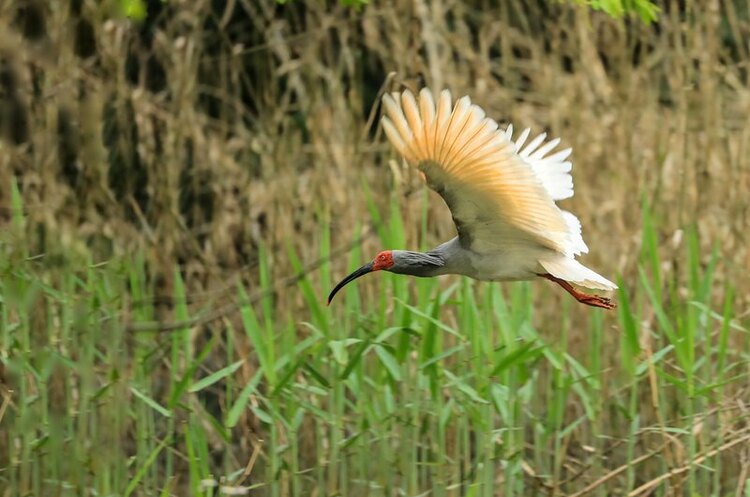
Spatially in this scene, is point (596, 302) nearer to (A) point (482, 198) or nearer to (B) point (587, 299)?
(B) point (587, 299)

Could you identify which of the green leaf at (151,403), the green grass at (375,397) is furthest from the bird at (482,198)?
the green leaf at (151,403)

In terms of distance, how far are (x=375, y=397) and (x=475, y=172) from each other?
52.9 inches

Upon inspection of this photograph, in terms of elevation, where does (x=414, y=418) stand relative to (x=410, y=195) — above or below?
below

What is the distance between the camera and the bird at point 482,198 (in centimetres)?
357

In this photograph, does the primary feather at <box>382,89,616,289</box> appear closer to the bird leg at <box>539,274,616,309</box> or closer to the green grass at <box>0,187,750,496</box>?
the bird leg at <box>539,274,616,309</box>

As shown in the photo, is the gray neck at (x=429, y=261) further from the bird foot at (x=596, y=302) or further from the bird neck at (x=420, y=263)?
the bird foot at (x=596, y=302)

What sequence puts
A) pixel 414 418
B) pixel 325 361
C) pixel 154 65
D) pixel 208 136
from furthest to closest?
1. pixel 154 65
2. pixel 208 136
3. pixel 325 361
4. pixel 414 418

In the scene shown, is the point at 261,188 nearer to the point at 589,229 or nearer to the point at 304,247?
the point at 304,247

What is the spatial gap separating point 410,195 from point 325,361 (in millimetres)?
731

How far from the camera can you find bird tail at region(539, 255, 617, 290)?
13.3 feet

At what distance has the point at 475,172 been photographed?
12.2 ft

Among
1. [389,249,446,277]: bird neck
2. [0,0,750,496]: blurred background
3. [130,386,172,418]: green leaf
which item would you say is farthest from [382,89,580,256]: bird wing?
[130,386,172,418]: green leaf

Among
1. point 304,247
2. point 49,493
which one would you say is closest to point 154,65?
point 304,247

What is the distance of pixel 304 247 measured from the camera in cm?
575
